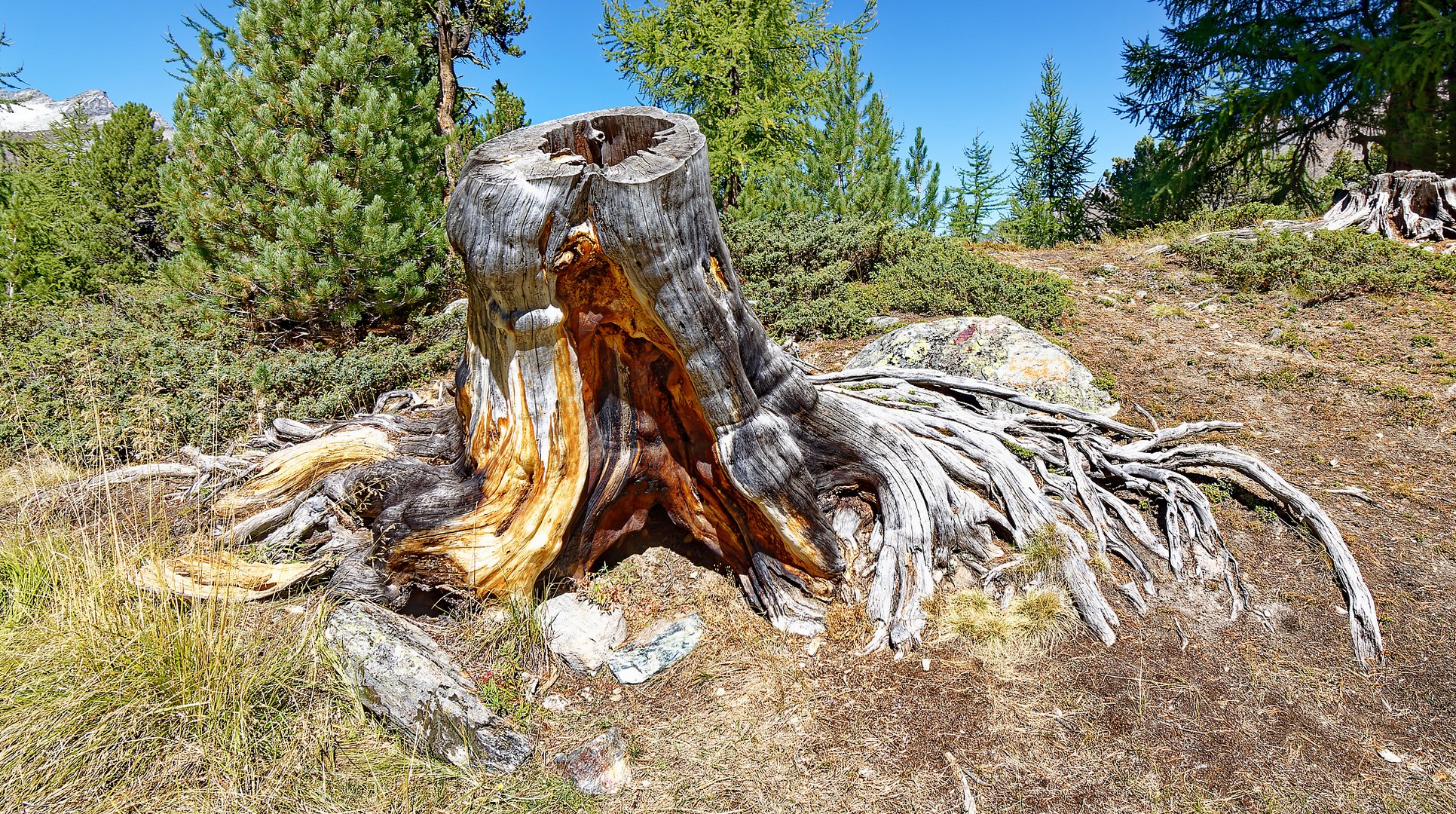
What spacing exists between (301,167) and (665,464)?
19.0 feet

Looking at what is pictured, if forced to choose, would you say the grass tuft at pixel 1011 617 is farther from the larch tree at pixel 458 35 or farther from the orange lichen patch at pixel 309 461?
the larch tree at pixel 458 35

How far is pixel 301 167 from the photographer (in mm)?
7172

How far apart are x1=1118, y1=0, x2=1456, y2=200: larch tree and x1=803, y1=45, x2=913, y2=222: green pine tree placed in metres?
8.55

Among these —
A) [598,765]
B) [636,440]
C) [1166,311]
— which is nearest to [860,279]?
[1166,311]

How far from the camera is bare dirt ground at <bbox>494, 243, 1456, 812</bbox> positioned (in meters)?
2.94

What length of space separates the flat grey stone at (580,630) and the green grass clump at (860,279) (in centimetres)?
450

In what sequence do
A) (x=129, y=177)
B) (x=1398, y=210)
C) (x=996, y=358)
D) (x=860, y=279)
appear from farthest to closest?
(x=129, y=177)
(x=860, y=279)
(x=1398, y=210)
(x=996, y=358)

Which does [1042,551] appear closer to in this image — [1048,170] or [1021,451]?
[1021,451]

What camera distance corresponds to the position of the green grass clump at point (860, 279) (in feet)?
26.3

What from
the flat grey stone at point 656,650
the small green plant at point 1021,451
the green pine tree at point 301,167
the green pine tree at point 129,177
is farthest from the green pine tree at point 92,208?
the small green plant at point 1021,451

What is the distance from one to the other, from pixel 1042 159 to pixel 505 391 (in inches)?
1004

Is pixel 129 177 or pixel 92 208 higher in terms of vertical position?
pixel 129 177

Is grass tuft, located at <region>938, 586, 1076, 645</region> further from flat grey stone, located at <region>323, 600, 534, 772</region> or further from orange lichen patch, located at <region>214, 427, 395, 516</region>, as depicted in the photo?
orange lichen patch, located at <region>214, 427, 395, 516</region>

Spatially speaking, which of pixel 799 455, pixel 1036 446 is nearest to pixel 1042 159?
pixel 1036 446
